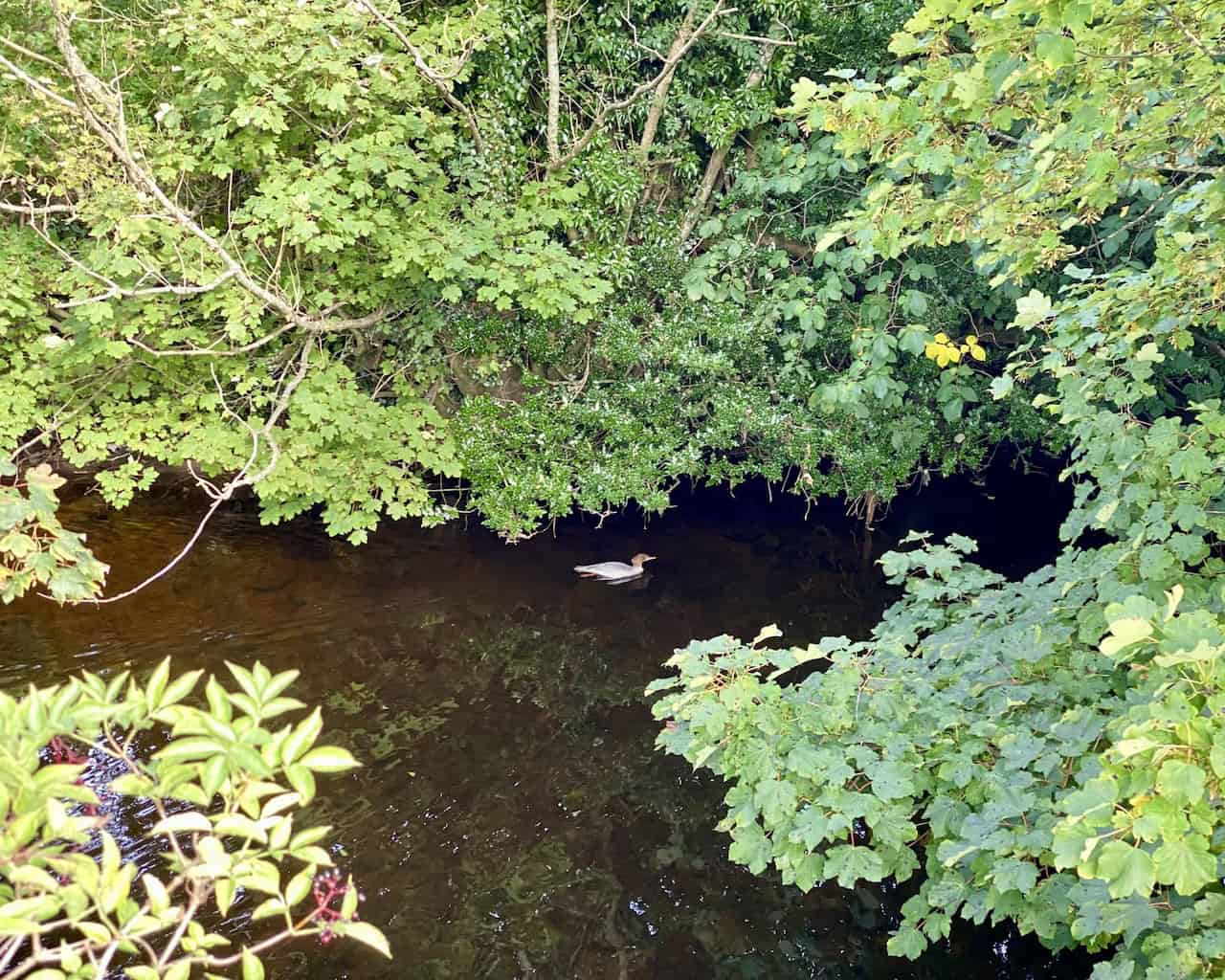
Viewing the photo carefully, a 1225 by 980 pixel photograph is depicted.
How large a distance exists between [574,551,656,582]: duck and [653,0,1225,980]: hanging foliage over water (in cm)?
474

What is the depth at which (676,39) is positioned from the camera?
7793 mm

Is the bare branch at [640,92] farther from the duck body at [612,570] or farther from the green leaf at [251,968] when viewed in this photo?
the green leaf at [251,968]

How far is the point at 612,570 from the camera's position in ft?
Answer: 30.0

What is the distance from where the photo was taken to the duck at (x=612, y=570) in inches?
360

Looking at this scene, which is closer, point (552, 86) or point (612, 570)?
point (552, 86)

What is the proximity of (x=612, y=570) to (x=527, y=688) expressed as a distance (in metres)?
2.20

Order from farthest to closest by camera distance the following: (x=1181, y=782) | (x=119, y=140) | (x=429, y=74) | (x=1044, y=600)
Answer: (x=429, y=74) < (x=119, y=140) < (x=1044, y=600) < (x=1181, y=782)

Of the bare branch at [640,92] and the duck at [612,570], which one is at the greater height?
the bare branch at [640,92]

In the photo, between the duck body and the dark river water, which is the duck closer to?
the duck body

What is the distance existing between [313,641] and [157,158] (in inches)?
164

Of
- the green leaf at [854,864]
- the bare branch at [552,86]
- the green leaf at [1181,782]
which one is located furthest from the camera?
the bare branch at [552,86]

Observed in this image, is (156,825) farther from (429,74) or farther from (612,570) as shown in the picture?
(612,570)

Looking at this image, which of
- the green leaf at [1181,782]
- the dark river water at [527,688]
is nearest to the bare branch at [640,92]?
the dark river water at [527,688]

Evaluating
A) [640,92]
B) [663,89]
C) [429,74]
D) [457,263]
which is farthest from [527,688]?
[663,89]
